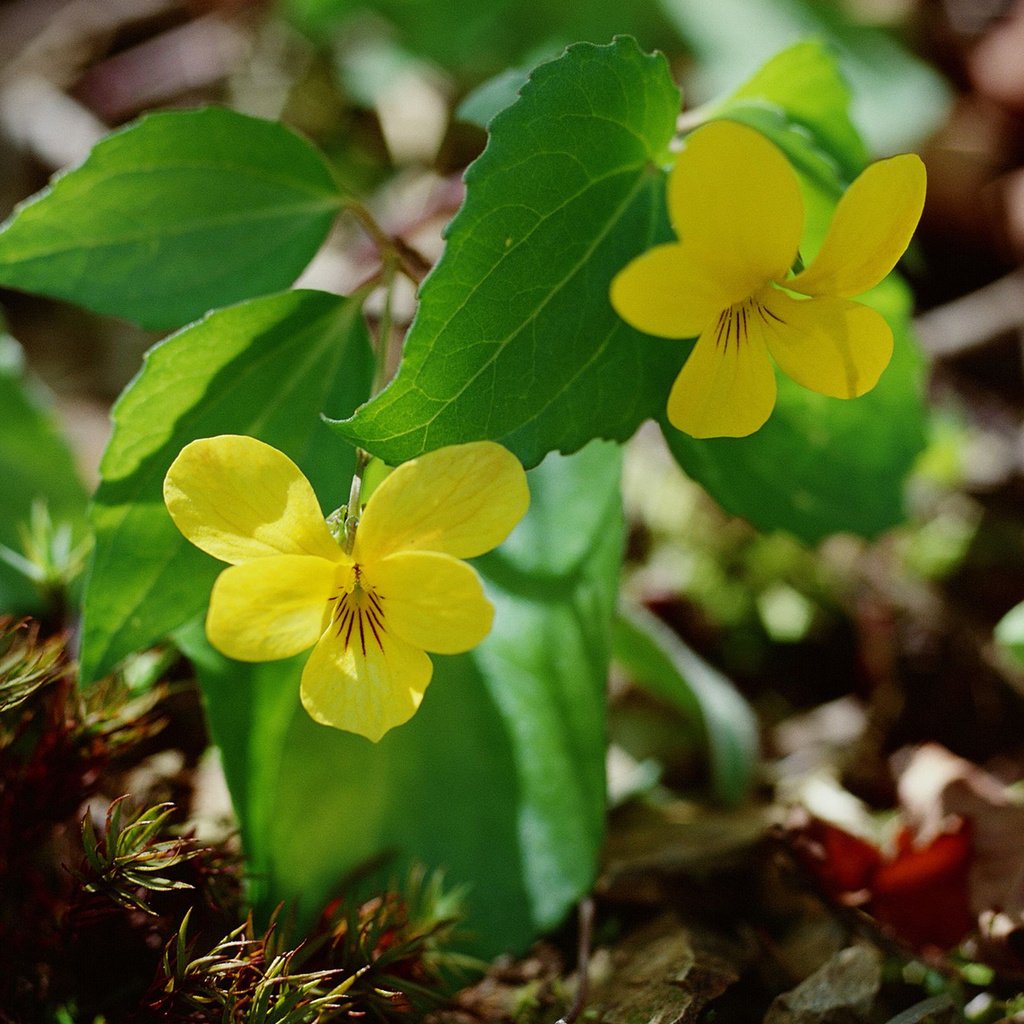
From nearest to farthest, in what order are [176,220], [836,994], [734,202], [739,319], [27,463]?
1. [734,202]
2. [739,319]
3. [836,994]
4. [176,220]
5. [27,463]

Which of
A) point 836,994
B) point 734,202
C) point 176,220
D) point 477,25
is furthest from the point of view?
point 477,25

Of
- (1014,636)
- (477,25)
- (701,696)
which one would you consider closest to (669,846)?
(701,696)

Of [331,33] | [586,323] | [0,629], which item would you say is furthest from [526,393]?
[331,33]

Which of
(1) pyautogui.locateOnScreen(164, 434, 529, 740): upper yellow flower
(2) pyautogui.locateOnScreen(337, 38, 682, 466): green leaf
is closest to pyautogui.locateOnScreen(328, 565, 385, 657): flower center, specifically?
(1) pyautogui.locateOnScreen(164, 434, 529, 740): upper yellow flower

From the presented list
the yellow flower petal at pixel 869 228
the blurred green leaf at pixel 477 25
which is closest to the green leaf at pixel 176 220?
the yellow flower petal at pixel 869 228

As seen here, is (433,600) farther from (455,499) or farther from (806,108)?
(806,108)

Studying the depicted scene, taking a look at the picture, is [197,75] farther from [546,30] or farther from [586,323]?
[586,323]
